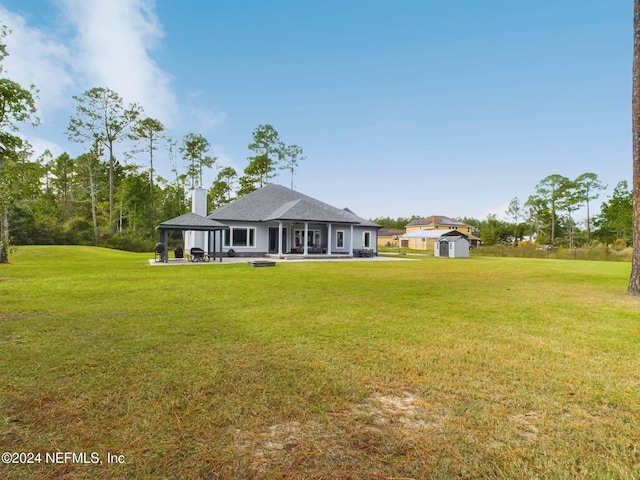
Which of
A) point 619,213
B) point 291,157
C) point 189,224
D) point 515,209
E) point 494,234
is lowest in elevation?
point 189,224

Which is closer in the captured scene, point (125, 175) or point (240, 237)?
point (240, 237)

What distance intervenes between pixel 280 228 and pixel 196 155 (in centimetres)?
2434

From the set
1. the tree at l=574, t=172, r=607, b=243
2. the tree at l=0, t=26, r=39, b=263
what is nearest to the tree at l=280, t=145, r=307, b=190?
the tree at l=0, t=26, r=39, b=263

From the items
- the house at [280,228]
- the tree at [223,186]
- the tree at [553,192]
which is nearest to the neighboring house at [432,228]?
the tree at [553,192]

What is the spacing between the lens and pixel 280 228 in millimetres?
20281

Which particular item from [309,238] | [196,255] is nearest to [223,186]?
[309,238]

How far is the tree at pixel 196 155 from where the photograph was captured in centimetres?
3850

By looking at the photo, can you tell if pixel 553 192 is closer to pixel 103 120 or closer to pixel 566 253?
pixel 566 253

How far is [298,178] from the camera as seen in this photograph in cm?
3900

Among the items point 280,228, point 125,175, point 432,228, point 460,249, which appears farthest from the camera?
point 432,228

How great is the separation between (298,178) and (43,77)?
82.3 ft

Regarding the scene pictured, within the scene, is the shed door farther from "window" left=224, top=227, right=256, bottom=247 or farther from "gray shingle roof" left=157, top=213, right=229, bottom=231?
"gray shingle roof" left=157, top=213, right=229, bottom=231

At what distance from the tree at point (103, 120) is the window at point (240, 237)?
16.0 m

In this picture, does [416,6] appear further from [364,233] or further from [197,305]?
[197,305]
